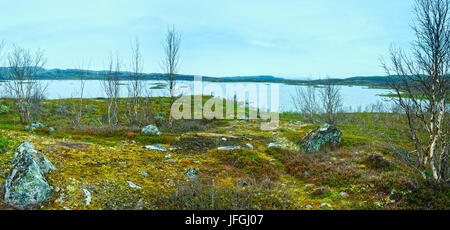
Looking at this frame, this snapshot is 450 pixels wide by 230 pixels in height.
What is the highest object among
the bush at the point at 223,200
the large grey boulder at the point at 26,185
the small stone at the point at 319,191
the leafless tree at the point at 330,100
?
the leafless tree at the point at 330,100

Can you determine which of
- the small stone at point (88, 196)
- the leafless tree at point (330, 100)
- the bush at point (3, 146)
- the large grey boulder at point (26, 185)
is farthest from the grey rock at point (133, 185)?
the leafless tree at point (330, 100)

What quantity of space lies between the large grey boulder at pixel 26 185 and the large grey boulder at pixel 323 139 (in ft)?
45.9

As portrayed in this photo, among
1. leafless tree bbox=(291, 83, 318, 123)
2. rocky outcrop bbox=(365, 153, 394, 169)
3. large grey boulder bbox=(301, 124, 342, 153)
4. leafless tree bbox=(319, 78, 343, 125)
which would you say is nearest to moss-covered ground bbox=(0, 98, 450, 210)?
rocky outcrop bbox=(365, 153, 394, 169)

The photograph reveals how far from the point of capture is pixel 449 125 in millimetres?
8055

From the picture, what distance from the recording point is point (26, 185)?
4.56 meters

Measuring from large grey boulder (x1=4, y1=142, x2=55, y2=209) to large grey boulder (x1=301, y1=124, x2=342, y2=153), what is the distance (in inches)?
551

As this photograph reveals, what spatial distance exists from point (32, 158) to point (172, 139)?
1029 cm

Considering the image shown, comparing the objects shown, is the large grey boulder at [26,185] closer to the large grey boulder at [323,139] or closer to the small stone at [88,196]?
the small stone at [88,196]

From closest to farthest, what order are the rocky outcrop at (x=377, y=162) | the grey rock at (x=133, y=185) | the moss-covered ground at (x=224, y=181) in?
the moss-covered ground at (x=224, y=181) < the grey rock at (x=133, y=185) < the rocky outcrop at (x=377, y=162)

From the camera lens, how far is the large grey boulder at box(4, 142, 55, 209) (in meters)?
4.46

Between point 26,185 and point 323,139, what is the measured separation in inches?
606

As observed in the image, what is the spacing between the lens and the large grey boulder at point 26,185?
446 centimetres

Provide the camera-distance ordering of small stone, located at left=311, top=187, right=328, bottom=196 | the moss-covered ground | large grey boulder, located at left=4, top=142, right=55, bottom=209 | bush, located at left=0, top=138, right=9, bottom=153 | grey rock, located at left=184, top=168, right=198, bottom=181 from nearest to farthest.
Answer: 1. large grey boulder, located at left=4, top=142, right=55, bottom=209
2. the moss-covered ground
3. bush, located at left=0, top=138, right=9, bottom=153
4. small stone, located at left=311, top=187, right=328, bottom=196
5. grey rock, located at left=184, top=168, right=198, bottom=181

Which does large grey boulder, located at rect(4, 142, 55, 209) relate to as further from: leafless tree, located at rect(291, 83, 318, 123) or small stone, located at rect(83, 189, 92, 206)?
leafless tree, located at rect(291, 83, 318, 123)
